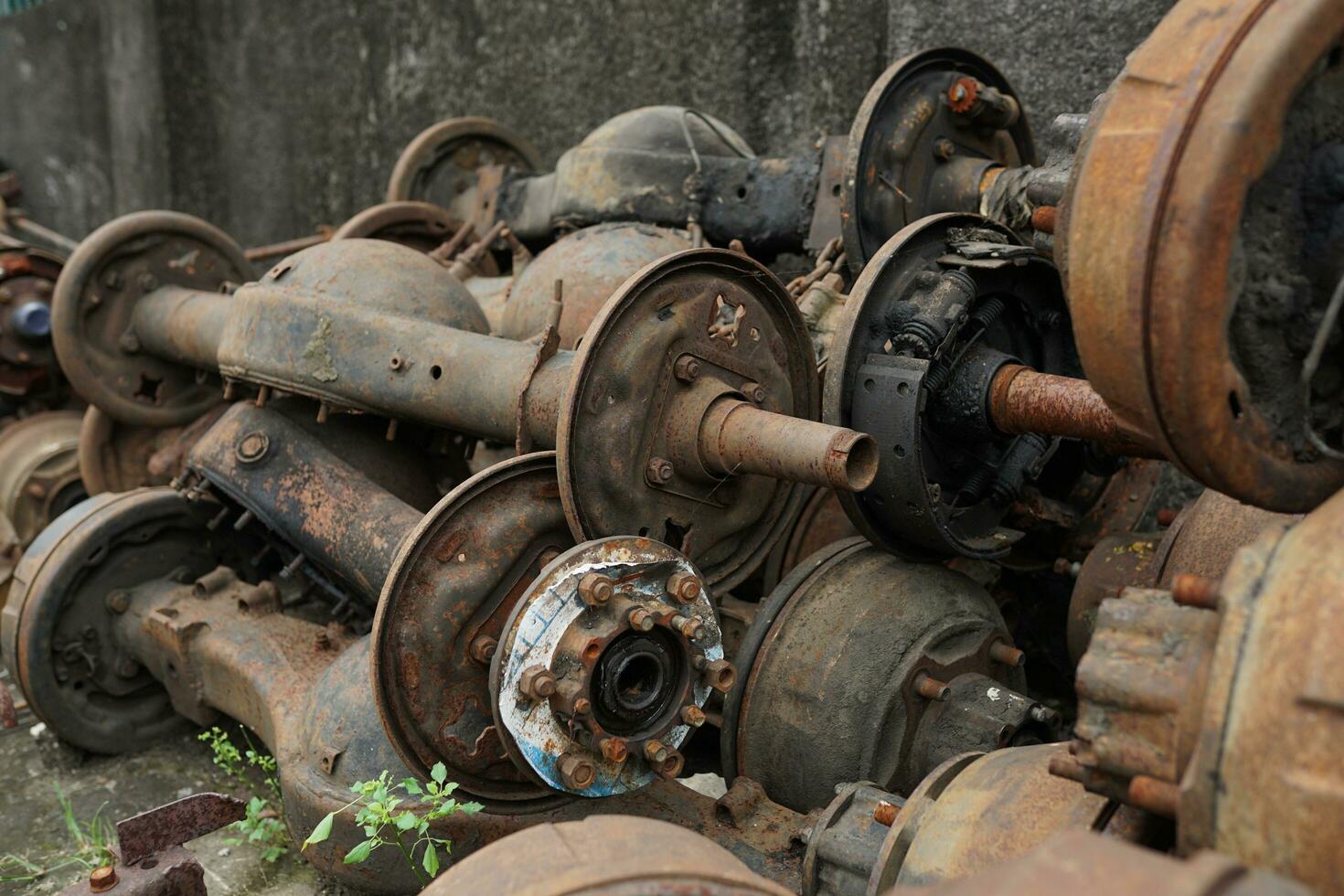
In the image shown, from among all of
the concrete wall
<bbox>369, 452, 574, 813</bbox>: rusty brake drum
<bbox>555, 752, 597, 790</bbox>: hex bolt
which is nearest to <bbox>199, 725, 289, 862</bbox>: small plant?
<bbox>369, 452, 574, 813</bbox>: rusty brake drum

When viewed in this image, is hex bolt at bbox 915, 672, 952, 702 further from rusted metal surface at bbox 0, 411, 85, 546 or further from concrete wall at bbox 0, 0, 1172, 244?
rusted metal surface at bbox 0, 411, 85, 546

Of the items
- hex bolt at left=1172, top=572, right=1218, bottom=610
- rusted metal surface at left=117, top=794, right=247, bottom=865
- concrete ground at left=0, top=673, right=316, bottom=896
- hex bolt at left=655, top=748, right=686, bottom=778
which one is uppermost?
hex bolt at left=1172, top=572, right=1218, bottom=610

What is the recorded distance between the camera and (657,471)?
2.69m

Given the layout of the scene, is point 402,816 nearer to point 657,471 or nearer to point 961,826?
point 657,471

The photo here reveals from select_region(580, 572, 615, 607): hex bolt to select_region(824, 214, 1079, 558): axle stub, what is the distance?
27.6 inches

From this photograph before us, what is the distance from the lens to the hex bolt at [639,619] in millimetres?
2277

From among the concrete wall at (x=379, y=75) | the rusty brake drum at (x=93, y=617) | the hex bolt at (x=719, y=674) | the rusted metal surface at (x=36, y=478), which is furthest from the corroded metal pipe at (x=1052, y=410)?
the rusted metal surface at (x=36, y=478)

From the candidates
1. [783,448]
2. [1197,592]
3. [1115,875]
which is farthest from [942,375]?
[1115,875]

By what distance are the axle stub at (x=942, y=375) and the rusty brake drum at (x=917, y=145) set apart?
0.60m

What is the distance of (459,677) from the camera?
8.26ft

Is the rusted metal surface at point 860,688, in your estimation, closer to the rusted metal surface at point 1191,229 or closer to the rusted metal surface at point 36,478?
the rusted metal surface at point 1191,229

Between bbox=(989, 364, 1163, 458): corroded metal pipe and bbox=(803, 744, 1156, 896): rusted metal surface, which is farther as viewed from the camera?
bbox=(989, 364, 1163, 458): corroded metal pipe

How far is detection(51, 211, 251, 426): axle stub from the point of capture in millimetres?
4391

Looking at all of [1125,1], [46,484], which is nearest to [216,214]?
[46,484]
